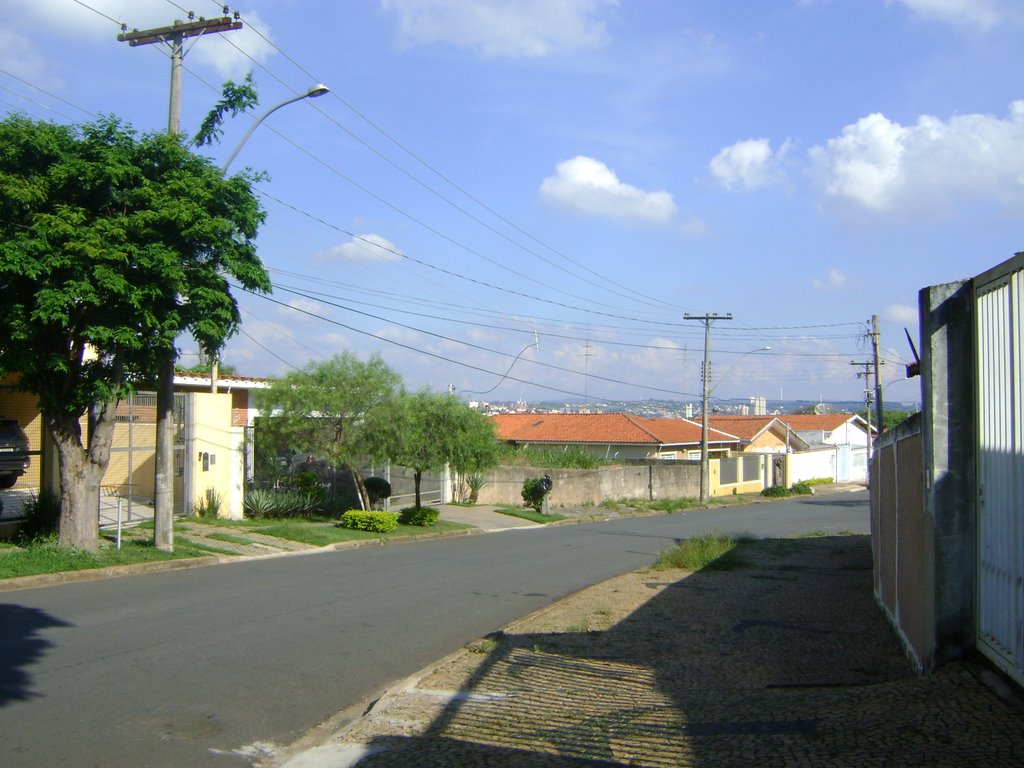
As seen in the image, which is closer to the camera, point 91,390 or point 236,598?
point 236,598

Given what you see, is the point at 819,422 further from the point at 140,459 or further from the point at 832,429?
the point at 140,459

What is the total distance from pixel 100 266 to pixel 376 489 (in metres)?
15.3

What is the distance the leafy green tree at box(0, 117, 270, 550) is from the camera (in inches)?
557

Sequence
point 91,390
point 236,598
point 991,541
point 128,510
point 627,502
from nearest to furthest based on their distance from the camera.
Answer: point 991,541, point 236,598, point 91,390, point 128,510, point 627,502

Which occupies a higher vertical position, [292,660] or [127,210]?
[127,210]

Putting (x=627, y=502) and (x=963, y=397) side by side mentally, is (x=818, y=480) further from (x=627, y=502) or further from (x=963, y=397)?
(x=963, y=397)

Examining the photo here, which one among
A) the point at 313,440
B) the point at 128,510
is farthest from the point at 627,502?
the point at 128,510

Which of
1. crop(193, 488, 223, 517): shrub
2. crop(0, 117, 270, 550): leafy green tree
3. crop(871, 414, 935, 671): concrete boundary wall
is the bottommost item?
crop(193, 488, 223, 517): shrub

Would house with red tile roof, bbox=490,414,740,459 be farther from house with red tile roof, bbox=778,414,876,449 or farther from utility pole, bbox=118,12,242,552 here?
utility pole, bbox=118,12,242,552

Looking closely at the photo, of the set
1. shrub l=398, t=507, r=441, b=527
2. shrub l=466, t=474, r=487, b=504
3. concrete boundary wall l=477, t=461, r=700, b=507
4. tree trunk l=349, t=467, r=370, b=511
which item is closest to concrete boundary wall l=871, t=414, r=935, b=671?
tree trunk l=349, t=467, r=370, b=511

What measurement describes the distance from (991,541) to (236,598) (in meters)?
10.2

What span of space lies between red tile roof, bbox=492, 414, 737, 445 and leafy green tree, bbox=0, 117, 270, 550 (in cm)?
3974

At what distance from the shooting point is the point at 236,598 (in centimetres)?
1327

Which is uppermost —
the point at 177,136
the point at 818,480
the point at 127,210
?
the point at 177,136
